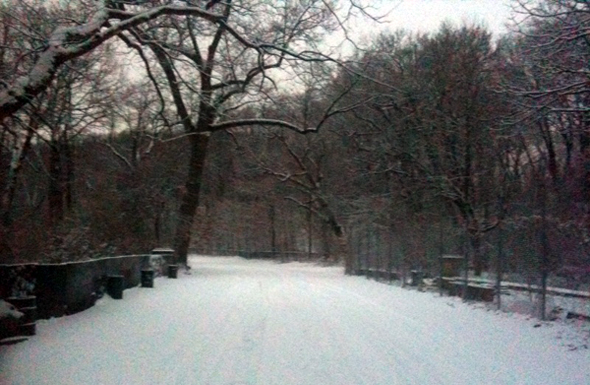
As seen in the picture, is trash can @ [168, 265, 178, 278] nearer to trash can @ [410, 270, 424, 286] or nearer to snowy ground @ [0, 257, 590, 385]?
trash can @ [410, 270, 424, 286]

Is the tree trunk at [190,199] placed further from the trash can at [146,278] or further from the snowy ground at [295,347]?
the snowy ground at [295,347]

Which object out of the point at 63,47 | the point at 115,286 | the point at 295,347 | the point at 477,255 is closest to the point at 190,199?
the point at 115,286

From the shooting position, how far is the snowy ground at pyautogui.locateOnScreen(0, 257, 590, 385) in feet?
27.6

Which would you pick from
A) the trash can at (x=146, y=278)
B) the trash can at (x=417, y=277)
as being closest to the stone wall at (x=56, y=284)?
the trash can at (x=146, y=278)

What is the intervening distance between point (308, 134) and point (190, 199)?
22.5ft

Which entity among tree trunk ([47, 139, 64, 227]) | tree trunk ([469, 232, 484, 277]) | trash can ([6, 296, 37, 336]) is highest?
tree trunk ([47, 139, 64, 227])

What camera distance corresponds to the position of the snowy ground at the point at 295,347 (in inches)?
331

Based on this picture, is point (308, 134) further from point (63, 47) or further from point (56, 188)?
point (63, 47)

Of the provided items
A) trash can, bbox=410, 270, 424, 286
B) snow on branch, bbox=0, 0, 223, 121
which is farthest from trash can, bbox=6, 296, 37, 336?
trash can, bbox=410, 270, 424, 286

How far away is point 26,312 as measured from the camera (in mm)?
10852

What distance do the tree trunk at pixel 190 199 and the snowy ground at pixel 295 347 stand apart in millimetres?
17252

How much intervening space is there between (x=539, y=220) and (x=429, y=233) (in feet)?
28.6

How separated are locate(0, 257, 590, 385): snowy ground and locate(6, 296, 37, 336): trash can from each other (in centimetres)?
25

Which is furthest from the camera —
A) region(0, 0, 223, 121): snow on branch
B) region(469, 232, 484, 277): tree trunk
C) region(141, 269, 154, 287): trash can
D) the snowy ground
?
region(141, 269, 154, 287): trash can
